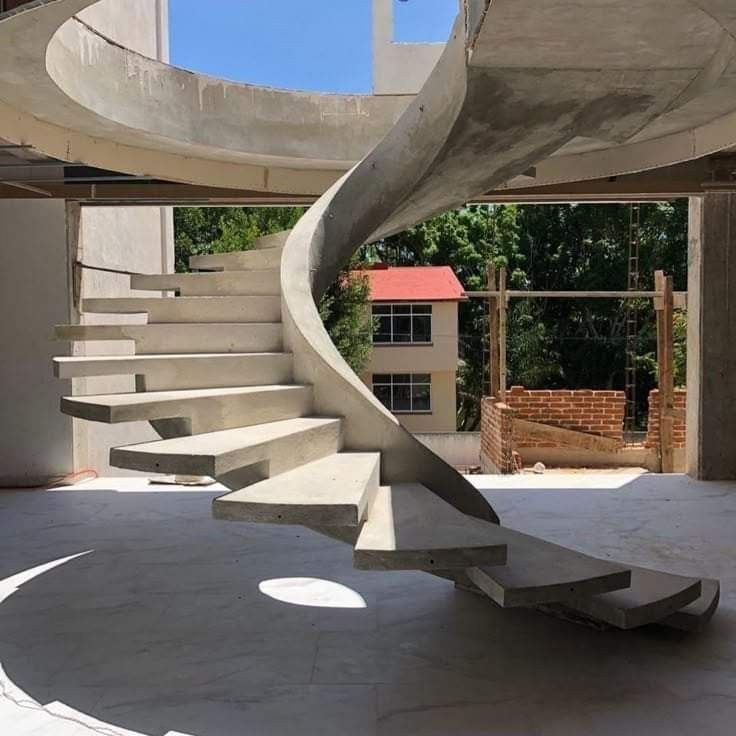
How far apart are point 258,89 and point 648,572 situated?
4.27 m

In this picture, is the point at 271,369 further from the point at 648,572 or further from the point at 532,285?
Answer: the point at 532,285

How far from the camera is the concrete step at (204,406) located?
8.39 ft

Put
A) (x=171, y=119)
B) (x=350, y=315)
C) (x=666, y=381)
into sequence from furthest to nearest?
(x=350, y=315) → (x=666, y=381) → (x=171, y=119)

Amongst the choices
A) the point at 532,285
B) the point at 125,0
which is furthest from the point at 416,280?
the point at 125,0

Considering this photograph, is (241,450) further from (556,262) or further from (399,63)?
(556,262)

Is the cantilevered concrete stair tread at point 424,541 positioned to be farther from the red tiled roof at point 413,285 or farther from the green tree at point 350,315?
the red tiled roof at point 413,285

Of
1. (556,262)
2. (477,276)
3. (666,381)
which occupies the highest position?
(556,262)

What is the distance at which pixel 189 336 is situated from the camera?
3.32 metres

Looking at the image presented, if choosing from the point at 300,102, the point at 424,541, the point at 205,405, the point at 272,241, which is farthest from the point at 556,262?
the point at 424,541

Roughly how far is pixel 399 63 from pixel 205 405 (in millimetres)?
4021

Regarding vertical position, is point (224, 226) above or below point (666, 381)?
above

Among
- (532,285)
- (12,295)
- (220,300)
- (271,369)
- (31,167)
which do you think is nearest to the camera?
(271,369)

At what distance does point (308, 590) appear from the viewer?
3777mm

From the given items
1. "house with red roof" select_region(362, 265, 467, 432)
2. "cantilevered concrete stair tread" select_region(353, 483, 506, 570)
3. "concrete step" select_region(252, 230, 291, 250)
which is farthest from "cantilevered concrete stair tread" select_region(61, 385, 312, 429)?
"house with red roof" select_region(362, 265, 467, 432)
